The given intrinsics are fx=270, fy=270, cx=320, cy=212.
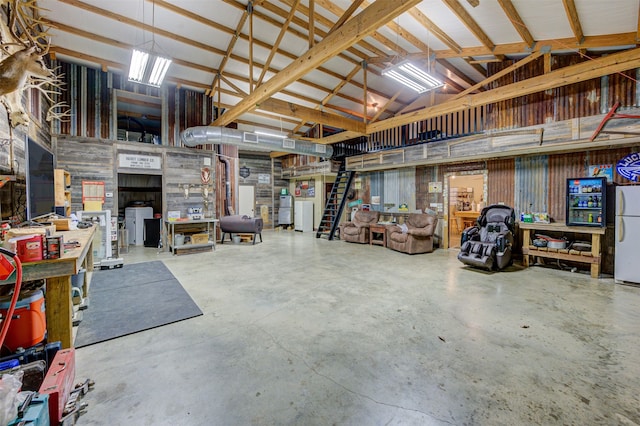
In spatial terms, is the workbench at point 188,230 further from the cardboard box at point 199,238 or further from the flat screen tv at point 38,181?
the flat screen tv at point 38,181

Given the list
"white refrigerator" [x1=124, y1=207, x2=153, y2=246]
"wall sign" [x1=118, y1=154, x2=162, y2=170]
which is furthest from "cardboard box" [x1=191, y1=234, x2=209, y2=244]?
"white refrigerator" [x1=124, y1=207, x2=153, y2=246]

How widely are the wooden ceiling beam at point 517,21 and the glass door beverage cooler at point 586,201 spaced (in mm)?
2608

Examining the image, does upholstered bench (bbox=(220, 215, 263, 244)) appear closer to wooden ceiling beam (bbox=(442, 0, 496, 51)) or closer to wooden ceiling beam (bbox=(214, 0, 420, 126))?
wooden ceiling beam (bbox=(214, 0, 420, 126))

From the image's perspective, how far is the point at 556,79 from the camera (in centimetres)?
422

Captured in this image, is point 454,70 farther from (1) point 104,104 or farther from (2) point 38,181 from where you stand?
(1) point 104,104

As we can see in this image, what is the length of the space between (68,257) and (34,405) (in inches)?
39.1

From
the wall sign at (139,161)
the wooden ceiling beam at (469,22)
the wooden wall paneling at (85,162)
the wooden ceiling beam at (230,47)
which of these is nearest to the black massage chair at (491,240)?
the wooden ceiling beam at (469,22)

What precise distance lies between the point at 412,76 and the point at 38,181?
510 cm

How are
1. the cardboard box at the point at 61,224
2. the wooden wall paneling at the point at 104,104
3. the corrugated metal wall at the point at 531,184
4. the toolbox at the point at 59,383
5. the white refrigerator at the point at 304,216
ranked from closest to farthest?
the toolbox at the point at 59,383 < the cardboard box at the point at 61,224 < the corrugated metal wall at the point at 531,184 < the wooden wall paneling at the point at 104,104 < the white refrigerator at the point at 304,216

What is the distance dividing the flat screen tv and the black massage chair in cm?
626

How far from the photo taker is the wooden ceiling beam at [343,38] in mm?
2869

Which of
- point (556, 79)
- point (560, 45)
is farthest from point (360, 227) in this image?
point (560, 45)

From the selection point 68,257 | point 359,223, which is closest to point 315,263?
point 359,223

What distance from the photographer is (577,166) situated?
520 cm
